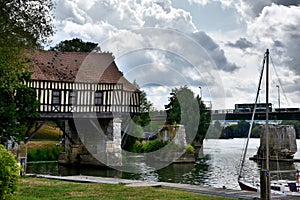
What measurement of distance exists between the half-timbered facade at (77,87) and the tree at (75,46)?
710 inches

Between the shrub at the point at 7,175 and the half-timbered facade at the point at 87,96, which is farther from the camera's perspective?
the half-timbered facade at the point at 87,96

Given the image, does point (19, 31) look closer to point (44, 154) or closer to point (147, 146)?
point (44, 154)

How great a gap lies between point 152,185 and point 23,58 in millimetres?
Result: 7482

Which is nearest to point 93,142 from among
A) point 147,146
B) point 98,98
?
point 98,98

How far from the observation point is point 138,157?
48250mm

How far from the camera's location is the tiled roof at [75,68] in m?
34.7

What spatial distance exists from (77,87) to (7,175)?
26416mm

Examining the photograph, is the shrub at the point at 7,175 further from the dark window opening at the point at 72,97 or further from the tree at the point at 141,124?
the tree at the point at 141,124

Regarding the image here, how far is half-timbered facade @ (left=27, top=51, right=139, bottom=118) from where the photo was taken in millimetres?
33969

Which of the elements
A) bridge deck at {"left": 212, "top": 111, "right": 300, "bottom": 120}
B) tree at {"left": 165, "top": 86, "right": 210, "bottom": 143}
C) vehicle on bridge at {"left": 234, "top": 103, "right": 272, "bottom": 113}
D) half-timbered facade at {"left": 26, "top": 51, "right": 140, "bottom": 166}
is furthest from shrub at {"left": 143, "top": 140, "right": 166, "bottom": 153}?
vehicle on bridge at {"left": 234, "top": 103, "right": 272, "bottom": 113}

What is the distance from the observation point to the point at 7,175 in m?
8.80

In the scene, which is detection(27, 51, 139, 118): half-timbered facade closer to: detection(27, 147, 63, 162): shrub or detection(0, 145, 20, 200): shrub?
detection(27, 147, 63, 162): shrub

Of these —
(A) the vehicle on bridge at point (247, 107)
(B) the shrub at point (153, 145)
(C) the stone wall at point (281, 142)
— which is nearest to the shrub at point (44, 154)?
(B) the shrub at point (153, 145)

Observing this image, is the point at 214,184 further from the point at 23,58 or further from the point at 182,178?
the point at 23,58
